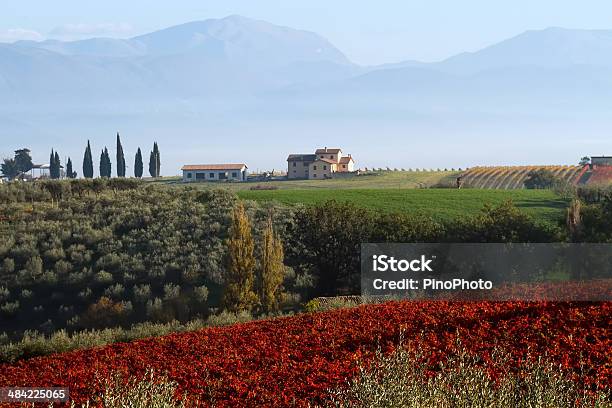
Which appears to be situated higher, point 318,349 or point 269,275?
point 318,349

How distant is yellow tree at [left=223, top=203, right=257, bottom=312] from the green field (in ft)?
68.6

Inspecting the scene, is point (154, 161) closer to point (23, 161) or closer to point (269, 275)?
point (23, 161)

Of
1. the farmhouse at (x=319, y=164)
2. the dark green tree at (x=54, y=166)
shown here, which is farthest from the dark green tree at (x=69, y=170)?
the farmhouse at (x=319, y=164)

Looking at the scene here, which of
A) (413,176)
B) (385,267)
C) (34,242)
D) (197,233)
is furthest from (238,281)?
(413,176)

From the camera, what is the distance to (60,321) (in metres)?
30.6

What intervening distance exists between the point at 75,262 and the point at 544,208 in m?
33.2

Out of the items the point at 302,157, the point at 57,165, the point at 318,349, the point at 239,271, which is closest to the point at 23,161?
the point at 57,165

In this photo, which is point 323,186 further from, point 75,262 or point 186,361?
point 186,361

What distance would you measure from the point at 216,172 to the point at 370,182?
25.6m

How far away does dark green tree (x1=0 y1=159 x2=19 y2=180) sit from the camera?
4850 inches

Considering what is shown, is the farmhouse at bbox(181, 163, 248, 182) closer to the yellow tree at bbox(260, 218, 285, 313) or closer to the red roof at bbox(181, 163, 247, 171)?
the red roof at bbox(181, 163, 247, 171)

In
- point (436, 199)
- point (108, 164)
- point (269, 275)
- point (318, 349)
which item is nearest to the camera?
point (318, 349)

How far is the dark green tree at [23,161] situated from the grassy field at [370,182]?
39.5 m

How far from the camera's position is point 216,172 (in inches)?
3905
